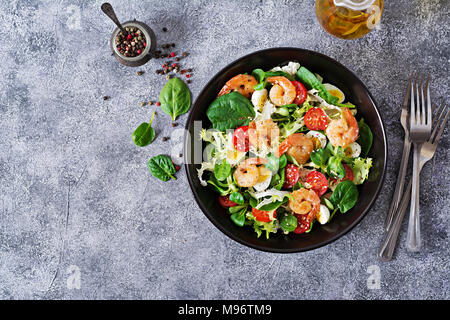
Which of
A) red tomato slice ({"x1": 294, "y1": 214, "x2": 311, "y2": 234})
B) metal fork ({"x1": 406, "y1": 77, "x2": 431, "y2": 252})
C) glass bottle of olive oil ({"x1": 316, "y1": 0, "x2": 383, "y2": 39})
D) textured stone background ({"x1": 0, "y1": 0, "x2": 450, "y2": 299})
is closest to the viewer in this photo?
glass bottle of olive oil ({"x1": 316, "y1": 0, "x2": 383, "y2": 39})

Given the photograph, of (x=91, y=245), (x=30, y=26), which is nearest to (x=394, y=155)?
(x=91, y=245)

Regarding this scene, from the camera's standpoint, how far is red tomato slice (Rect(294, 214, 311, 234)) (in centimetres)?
192

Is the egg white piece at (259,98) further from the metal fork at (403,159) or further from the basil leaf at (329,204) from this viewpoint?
the metal fork at (403,159)

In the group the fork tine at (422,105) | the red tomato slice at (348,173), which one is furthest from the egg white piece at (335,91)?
the fork tine at (422,105)

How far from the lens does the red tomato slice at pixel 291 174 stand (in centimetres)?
188

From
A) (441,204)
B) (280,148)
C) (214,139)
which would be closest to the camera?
(280,148)

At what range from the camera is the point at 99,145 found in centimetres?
222

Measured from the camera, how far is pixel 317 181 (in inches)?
73.9

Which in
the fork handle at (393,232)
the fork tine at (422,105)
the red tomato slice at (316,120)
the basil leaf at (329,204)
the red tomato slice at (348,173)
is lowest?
the fork handle at (393,232)

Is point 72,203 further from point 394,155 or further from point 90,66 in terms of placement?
point 394,155

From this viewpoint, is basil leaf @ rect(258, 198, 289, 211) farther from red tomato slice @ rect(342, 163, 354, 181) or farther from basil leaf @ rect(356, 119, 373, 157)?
basil leaf @ rect(356, 119, 373, 157)

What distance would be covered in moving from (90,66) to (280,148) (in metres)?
1.22

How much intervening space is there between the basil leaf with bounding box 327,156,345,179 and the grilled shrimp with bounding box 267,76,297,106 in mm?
358

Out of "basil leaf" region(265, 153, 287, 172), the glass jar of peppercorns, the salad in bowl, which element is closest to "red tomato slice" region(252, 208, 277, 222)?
the salad in bowl
